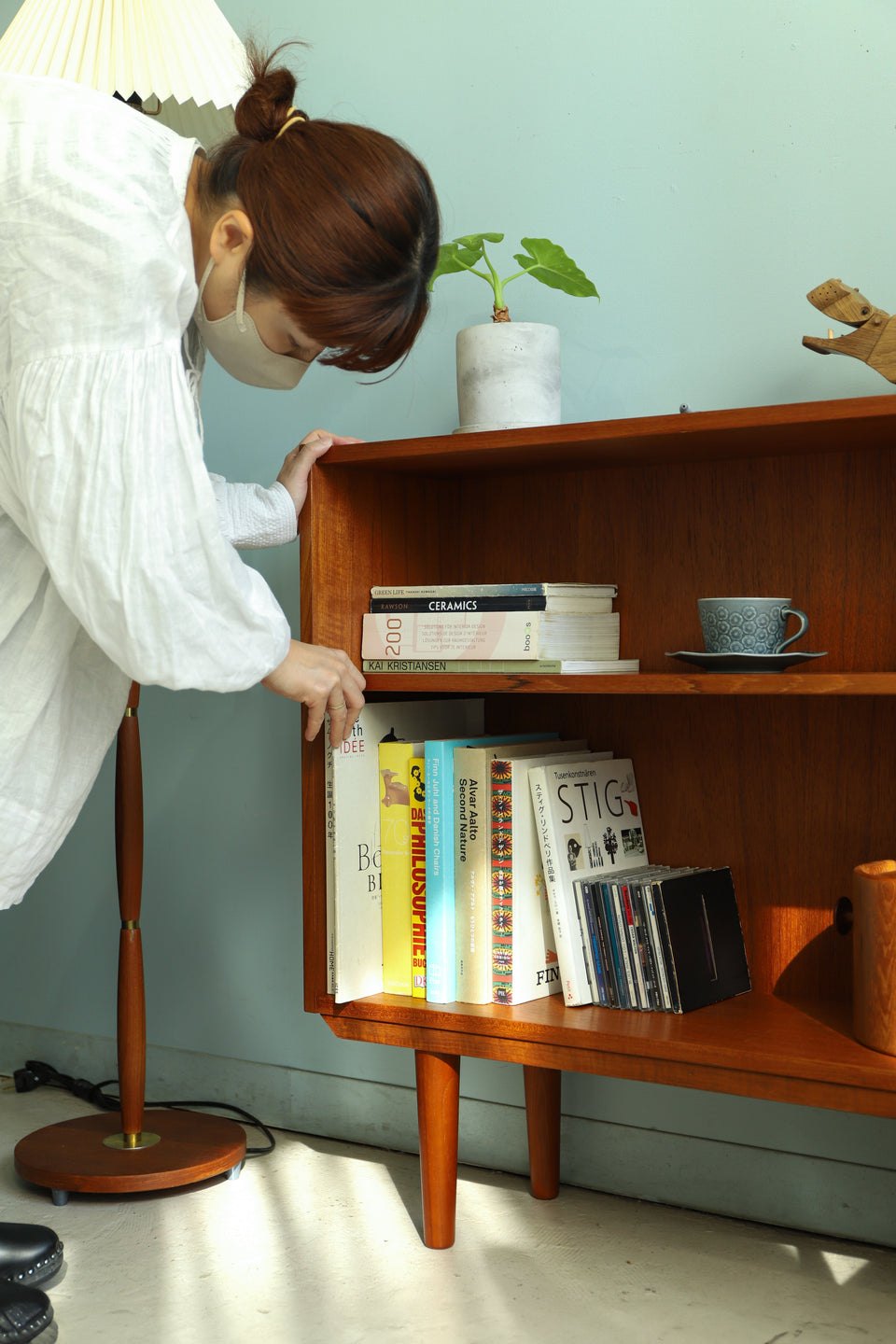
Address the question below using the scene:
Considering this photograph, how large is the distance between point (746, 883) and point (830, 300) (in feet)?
2.17

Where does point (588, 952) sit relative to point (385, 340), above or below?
below

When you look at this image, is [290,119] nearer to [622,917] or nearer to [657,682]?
[657,682]

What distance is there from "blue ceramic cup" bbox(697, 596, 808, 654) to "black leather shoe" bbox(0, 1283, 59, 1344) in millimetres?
924

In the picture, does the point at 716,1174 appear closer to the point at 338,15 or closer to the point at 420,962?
the point at 420,962

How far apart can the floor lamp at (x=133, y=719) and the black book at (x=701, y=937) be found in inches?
27.0

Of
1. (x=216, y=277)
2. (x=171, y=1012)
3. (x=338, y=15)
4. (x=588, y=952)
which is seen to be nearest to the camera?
(x=216, y=277)

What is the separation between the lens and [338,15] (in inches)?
69.7

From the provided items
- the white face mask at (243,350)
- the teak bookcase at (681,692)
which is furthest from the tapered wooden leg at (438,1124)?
the white face mask at (243,350)

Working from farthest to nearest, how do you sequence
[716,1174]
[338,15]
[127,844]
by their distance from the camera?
[338,15] → [127,844] → [716,1174]

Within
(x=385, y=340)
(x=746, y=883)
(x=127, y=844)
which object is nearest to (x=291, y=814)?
(x=127, y=844)

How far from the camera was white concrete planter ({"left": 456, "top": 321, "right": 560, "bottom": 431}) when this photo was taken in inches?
53.1

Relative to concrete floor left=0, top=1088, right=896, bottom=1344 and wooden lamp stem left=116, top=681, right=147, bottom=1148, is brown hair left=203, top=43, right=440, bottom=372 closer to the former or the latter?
wooden lamp stem left=116, top=681, right=147, bottom=1148

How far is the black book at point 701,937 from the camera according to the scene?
1.30 m

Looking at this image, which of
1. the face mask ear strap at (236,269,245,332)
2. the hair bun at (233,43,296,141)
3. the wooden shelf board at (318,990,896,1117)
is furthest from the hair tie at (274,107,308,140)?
the wooden shelf board at (318,990,896,1117)
